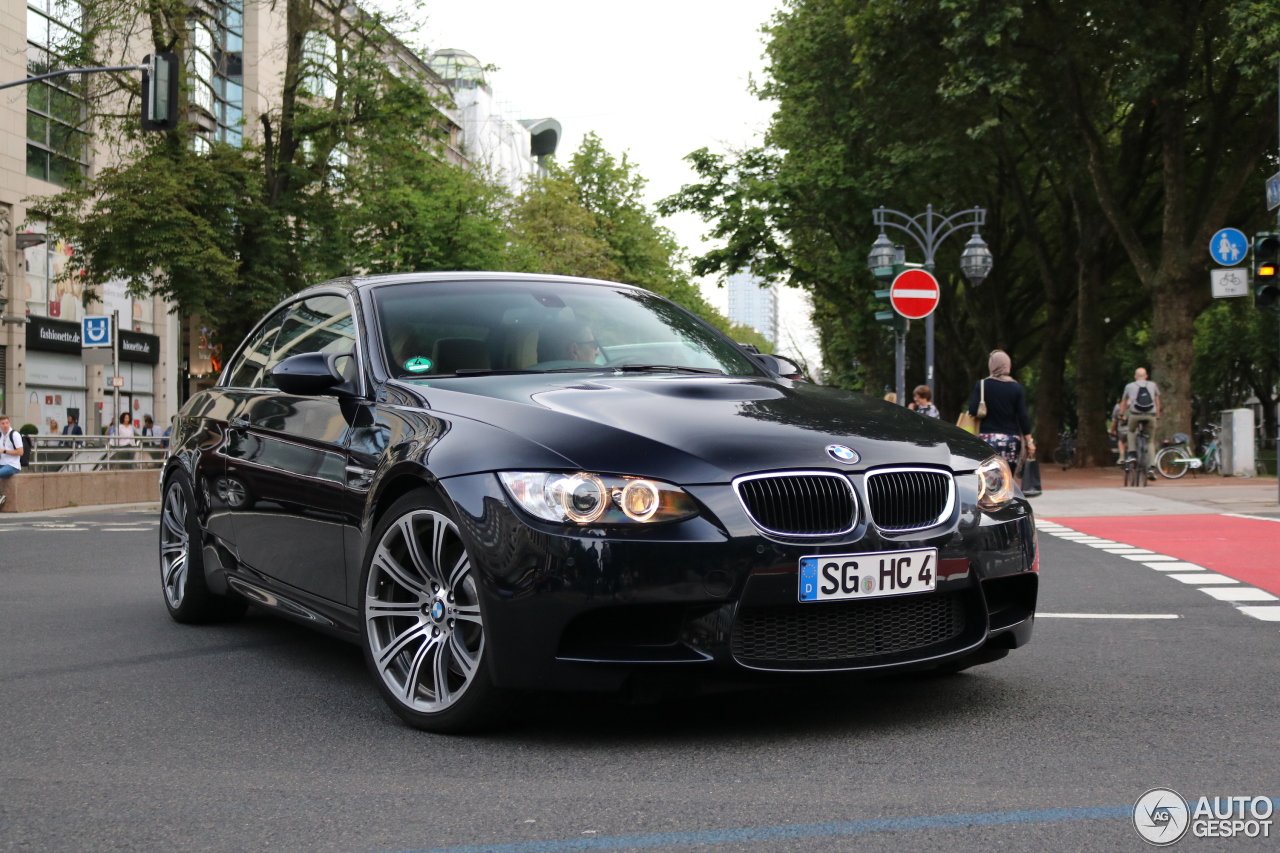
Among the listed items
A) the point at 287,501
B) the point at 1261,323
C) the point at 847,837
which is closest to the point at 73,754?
the point at 287,501

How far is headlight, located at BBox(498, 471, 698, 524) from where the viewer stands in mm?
4227

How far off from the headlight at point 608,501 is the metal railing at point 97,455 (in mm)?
19614

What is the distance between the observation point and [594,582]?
419 centimetres

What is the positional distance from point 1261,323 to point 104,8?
1595 inches

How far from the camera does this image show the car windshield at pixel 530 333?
5.52 meters

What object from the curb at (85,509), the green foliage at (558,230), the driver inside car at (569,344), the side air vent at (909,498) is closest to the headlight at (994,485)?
the side air vent at (909,498)

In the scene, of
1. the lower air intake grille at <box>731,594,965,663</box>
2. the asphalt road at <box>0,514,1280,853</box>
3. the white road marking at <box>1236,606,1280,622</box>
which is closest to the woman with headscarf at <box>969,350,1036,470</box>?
the white road marking at <box>1236,606,1280,622</box>

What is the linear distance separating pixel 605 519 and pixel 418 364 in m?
1.50

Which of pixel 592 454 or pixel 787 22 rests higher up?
pixel 787 22

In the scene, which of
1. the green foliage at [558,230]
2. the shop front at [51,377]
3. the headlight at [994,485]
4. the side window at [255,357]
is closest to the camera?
the headlight at [994,485]

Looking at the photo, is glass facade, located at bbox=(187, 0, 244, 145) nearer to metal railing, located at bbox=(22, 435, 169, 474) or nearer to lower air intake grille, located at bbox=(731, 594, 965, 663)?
metal railing, located at bbox=(22, 435, 169, 474)

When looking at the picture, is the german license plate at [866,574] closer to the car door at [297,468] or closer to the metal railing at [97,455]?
the car door at [297,468]

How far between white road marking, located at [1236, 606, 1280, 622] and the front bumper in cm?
361

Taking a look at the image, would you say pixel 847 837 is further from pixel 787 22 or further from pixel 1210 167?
pixel 787 22
